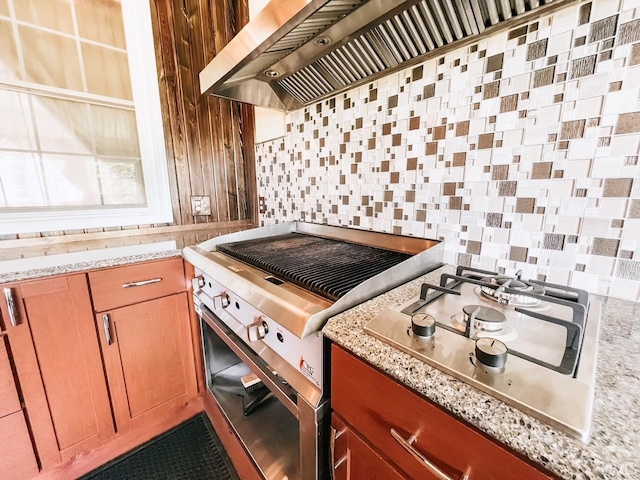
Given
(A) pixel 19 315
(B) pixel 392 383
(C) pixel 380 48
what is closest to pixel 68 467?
(A) pixel 19 315

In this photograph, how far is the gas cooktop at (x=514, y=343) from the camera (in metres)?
0.32

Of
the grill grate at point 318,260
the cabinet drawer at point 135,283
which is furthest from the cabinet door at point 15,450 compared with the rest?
the grill grate at point 318,260

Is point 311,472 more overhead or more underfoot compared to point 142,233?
more underfoot

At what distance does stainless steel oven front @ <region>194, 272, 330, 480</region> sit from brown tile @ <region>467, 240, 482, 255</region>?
1.95ft

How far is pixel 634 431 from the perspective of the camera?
280mm

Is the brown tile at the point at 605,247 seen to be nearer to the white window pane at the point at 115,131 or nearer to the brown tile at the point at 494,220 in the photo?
the brown tile at the point at 494,220

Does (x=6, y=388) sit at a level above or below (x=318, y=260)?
below

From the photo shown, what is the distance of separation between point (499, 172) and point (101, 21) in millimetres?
2057

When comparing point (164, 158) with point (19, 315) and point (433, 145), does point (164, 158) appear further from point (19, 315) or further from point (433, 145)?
point (433, 145)

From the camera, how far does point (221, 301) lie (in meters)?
0.90

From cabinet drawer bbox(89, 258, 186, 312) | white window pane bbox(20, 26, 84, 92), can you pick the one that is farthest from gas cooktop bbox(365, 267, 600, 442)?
white window pane bbox(20, 26, 84, 92)

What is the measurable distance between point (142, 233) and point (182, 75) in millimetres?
987

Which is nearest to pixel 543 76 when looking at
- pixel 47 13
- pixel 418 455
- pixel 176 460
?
pixel 418 455

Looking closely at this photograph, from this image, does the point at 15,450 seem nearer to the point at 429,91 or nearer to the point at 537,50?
the point at 429,91
